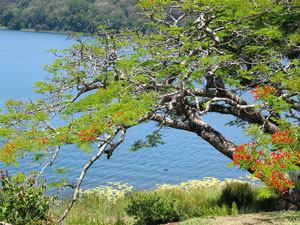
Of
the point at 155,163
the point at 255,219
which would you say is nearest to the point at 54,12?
the point at 155,163

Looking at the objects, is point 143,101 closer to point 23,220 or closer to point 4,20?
point 23,220

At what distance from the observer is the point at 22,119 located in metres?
9.27

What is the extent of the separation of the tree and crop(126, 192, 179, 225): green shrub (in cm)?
231

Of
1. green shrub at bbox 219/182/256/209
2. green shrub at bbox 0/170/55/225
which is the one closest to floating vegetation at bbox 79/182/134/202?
green shrub at bbox 219/182/256/209

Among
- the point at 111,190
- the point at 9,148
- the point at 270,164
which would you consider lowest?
the point at 111,190

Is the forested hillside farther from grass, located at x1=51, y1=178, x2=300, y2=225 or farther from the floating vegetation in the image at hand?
grass, located at x1=51, y1=178, x2=300, y2=225

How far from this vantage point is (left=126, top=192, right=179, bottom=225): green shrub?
11.0m

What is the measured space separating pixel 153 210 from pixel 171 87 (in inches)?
144

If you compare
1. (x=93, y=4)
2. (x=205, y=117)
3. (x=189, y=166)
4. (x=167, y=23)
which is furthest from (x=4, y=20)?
(x=167, y=23)

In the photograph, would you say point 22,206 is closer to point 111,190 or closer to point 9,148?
point 9,148

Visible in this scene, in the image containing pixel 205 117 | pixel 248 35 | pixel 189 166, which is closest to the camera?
pixel 248 35

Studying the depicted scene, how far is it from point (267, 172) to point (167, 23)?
5955 millimetres

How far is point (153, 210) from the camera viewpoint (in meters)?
11.0

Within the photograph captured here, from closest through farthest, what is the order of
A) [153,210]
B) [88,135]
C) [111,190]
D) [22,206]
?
[88,135] < [22,206] < [153,210] < [111,190]
